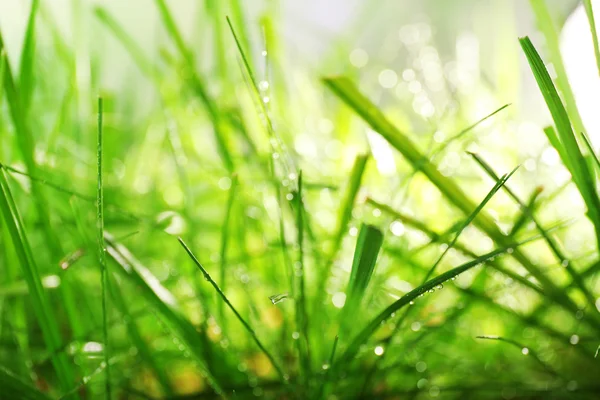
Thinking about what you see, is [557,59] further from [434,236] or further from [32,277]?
[32,277]

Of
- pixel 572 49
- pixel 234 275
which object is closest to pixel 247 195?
pixel 234 275

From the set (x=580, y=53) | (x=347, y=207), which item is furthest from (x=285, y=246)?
(x=580, y=53)

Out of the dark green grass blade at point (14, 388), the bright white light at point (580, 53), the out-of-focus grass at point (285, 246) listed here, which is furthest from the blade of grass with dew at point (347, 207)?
the bright white light at point (580, 53)

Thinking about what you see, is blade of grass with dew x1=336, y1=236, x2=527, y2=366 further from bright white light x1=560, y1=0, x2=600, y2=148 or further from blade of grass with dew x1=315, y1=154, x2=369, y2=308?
bright white light x1=560, y1=0, x2=600, y2=148

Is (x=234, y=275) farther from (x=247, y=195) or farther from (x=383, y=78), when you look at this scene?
(x=383, y=78)

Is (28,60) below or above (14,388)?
above

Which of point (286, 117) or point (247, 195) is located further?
point (286, 117)

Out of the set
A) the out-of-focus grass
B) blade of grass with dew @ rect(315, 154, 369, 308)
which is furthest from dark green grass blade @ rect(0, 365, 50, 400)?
blade of grass with dew @ rect(315, 154, 369, 308)
